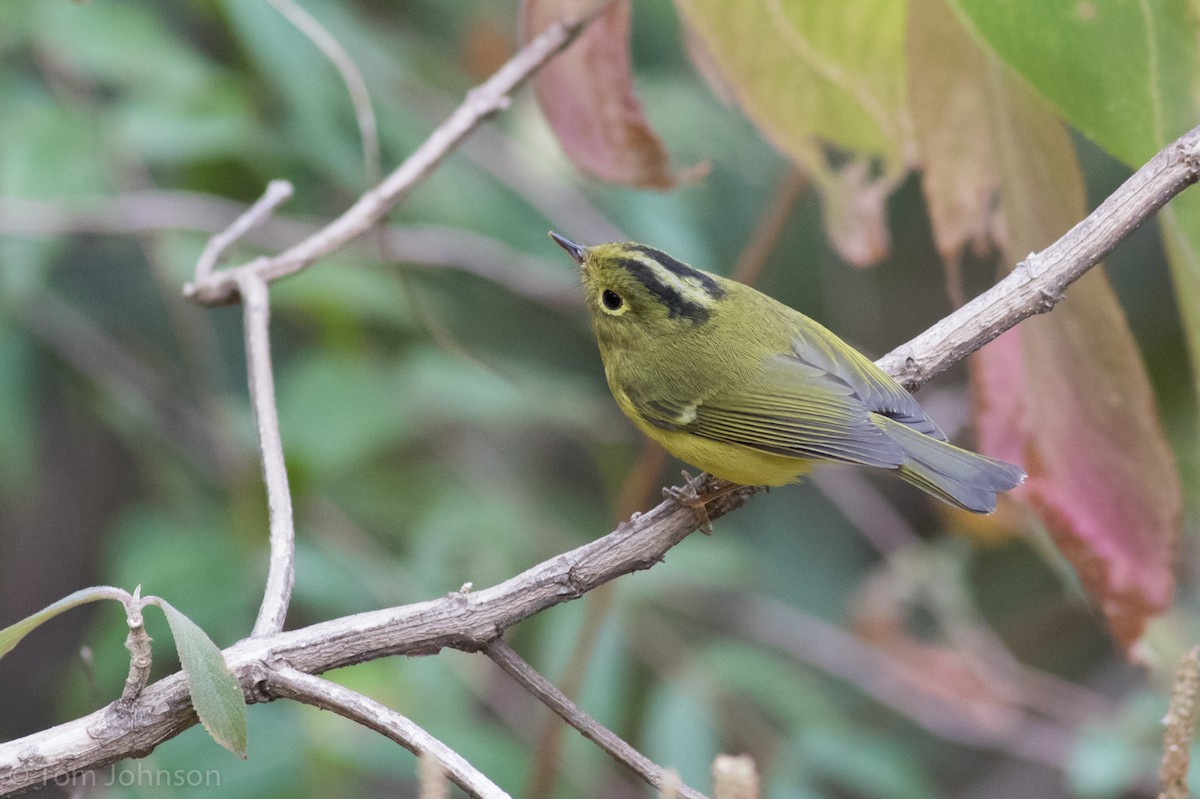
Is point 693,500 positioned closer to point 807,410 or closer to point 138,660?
point 807,410

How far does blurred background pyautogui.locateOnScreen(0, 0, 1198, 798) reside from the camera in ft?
9.46

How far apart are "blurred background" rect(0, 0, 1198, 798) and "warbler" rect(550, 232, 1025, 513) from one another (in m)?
0.17

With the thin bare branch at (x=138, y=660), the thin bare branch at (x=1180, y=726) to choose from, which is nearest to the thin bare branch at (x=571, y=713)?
the thin bare branch at (x=138, y=660)

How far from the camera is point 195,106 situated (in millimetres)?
3002

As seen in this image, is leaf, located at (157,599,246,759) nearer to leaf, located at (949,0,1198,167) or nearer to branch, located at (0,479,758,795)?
branch, located at (0,479,758,795)

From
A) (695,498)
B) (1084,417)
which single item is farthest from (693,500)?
(1084,417)

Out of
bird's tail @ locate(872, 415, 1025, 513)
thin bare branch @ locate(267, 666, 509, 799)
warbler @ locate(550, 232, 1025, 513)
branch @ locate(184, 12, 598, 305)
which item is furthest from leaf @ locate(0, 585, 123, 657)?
bird's tail @ locate(872, 415, 1025, 513)

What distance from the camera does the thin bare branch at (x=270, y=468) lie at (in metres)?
1.46

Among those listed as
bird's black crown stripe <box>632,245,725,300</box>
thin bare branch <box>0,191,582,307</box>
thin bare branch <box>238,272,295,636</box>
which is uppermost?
thin bare branch <box>0,191,582,307</box>

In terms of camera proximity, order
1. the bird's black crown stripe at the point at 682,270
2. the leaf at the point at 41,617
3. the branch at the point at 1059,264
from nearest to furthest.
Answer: the leaf at the point at 41,617 → the branch at the point at 1059,264 → the bird's black crown stripe at the point at 682,270

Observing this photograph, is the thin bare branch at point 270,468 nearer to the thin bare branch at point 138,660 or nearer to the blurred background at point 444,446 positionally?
the thin bare branch at point 138,660

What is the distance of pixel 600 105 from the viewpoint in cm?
206

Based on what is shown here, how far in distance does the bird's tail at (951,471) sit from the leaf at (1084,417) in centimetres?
18

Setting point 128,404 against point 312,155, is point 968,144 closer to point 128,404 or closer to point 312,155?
point 312,155
